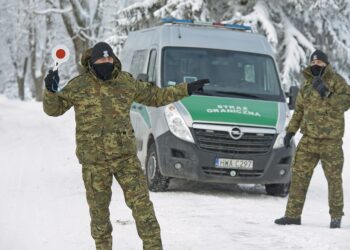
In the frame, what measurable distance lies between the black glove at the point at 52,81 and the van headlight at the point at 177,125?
4.22 metres

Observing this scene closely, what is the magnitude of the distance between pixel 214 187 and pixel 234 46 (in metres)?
2.15

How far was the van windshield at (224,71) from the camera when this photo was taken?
10.3m

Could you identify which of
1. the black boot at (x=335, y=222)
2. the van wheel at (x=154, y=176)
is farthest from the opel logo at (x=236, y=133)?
the black boot at (x=335, y=222)

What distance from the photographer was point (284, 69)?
2127 cm

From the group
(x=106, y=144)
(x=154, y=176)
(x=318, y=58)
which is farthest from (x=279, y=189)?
(x=106, y=144)

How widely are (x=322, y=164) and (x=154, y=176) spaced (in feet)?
9.68

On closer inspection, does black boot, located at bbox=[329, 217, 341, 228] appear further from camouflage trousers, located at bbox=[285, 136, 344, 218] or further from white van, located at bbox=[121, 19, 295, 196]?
white van, located at bbox=[121, 19, 295, 196]

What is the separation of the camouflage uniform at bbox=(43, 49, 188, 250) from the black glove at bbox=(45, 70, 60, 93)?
19 centimetres

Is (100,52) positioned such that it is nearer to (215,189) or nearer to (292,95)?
(292,95)

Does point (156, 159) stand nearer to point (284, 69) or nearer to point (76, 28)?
point (284, 69)

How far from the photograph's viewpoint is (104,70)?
18.5 ft

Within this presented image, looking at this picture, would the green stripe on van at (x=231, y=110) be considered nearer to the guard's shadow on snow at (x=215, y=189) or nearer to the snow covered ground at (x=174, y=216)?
the snow covered ground at (x=174, y=216)

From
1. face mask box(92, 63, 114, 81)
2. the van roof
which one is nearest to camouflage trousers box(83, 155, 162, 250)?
face mask box(92, 63, 114, 81)

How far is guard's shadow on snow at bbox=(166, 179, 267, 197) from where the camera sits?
10.3m
